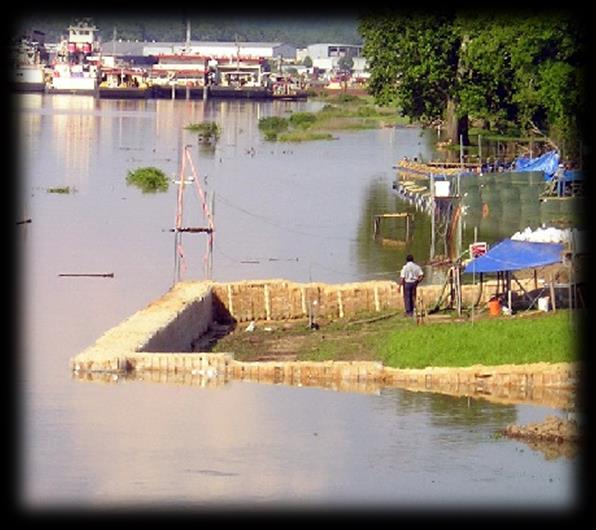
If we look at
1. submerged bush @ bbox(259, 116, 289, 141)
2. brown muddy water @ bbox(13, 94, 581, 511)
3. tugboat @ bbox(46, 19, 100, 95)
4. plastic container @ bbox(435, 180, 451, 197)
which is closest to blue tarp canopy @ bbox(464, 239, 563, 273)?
brown muddy water @ bbox(13, 94, 581, 511)

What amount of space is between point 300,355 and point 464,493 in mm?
6030

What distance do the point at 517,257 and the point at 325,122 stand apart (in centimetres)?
5657

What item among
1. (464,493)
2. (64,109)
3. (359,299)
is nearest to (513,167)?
(359,299)

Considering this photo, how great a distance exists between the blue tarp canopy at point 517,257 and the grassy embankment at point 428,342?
72cm

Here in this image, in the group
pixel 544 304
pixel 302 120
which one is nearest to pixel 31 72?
pixel 302 120

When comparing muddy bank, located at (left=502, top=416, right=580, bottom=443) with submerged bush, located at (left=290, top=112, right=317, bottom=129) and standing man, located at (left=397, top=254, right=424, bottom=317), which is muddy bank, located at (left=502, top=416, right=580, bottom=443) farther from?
submerged bush, located at (left=290, top=112, right=317, bottom=129)

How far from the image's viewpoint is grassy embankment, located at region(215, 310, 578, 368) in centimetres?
1797

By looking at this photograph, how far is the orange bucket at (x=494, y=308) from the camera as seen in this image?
794 inches

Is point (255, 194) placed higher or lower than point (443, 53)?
lower

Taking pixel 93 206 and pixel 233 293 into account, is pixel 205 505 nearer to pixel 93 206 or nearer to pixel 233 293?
pixel 233 293

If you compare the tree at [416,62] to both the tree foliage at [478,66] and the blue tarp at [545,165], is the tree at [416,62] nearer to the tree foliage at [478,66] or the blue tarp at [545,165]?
the tree foliage at [478,66]

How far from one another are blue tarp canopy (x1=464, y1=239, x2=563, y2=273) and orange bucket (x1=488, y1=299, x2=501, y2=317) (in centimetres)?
37

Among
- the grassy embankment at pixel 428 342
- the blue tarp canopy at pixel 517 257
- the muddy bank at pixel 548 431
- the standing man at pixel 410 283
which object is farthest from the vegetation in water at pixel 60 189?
the muddy bank at pixel 548 431

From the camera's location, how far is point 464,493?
1373cm
